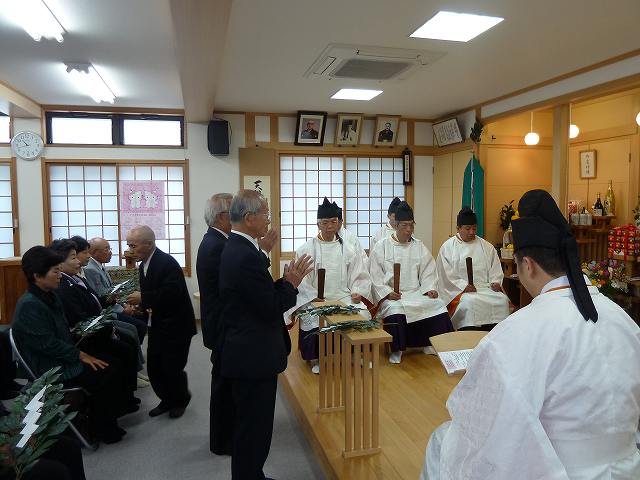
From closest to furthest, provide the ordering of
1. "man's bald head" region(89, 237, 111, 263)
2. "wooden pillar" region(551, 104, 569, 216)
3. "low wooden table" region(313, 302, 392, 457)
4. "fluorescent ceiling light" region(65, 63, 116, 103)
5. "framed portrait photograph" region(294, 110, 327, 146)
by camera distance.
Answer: "low wooden table" region(313, 302, 392, 457) < "fluorescent ceiling light" region(65, 63, 116, 103) < "man's bald head" region(89, 237, 111, 263) < "wooden pillar" region(551, 104, 569, 216) < "framed portrait photograph" region(294, 110, 327, 146)

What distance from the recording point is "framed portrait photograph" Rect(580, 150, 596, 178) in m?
6.33

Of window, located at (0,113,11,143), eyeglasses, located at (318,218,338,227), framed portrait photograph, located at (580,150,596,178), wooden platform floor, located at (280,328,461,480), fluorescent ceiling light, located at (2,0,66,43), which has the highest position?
fluorescent ceiling light, located at (2,0,66,43)

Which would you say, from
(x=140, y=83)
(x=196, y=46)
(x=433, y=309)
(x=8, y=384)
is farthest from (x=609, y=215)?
(x=8, y=384)

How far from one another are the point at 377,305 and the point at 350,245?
26.2 inches

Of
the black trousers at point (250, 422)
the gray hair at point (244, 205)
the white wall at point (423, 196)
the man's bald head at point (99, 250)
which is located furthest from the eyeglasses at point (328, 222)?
the white wall at point (423, 196)

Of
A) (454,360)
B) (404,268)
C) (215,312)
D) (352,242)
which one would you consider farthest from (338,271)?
(454,360)

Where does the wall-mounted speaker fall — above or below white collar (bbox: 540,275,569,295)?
above

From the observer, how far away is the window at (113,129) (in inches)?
241

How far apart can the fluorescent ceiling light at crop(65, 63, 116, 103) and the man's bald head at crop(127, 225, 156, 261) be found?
2044 mm

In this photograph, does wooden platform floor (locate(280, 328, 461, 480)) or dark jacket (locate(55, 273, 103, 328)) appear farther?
dark jacket (locate(55, 273, 103, 328))

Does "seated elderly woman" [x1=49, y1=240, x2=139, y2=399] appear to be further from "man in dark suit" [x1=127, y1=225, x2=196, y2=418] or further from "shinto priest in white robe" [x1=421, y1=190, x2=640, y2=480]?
"shinto priest in white robe" [x1=421, y1=190, x2=640, y2=480]

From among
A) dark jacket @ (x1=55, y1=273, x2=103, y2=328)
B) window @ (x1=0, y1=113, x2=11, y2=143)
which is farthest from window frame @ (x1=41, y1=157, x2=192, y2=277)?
dark jacket @ (x1=55, y1=273, x2=103, y2=328)

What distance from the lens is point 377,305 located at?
187 inches

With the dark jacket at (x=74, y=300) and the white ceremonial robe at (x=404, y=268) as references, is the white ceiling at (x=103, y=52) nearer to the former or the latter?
the dark jacket at (x=74, y=300)
